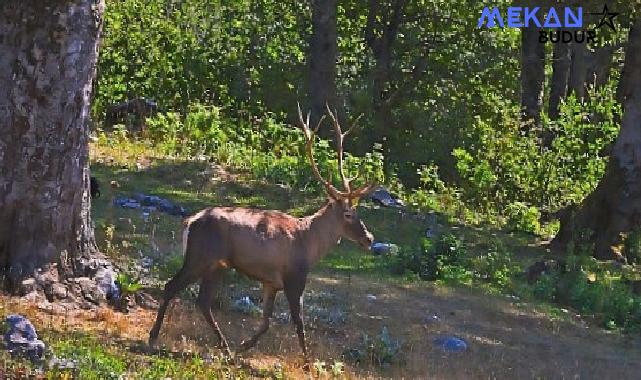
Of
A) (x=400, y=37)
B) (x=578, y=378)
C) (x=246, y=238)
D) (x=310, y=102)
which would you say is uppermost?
(x=400, y=37)

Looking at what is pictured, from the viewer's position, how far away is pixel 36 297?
29.9 feet

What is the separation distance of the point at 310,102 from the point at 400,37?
4.48 meters

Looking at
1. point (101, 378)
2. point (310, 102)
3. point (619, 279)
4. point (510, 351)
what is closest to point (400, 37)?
point (310, 102)

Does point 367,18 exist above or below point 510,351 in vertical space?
above

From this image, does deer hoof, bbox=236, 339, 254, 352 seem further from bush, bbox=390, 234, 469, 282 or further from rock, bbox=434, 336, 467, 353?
bush, bbox=390, 234, 469, 282

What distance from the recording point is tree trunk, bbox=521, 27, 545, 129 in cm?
2266

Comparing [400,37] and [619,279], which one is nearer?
[619,279]

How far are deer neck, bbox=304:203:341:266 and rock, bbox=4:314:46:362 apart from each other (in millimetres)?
2648

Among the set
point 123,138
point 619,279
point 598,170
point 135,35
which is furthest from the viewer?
point 135,35

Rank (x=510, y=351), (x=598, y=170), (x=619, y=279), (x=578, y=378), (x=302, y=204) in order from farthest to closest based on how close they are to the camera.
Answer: (x=598, y=170) < (x=302, y=204) < (x=619, y=279) < (x=510, y=351) < (x=578, y=378)

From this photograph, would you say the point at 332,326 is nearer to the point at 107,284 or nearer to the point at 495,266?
the point at 107,284

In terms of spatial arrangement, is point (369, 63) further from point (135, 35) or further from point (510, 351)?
point (510, 351)

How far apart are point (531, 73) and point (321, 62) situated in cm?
508

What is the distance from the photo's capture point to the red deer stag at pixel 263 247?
8.75 m
